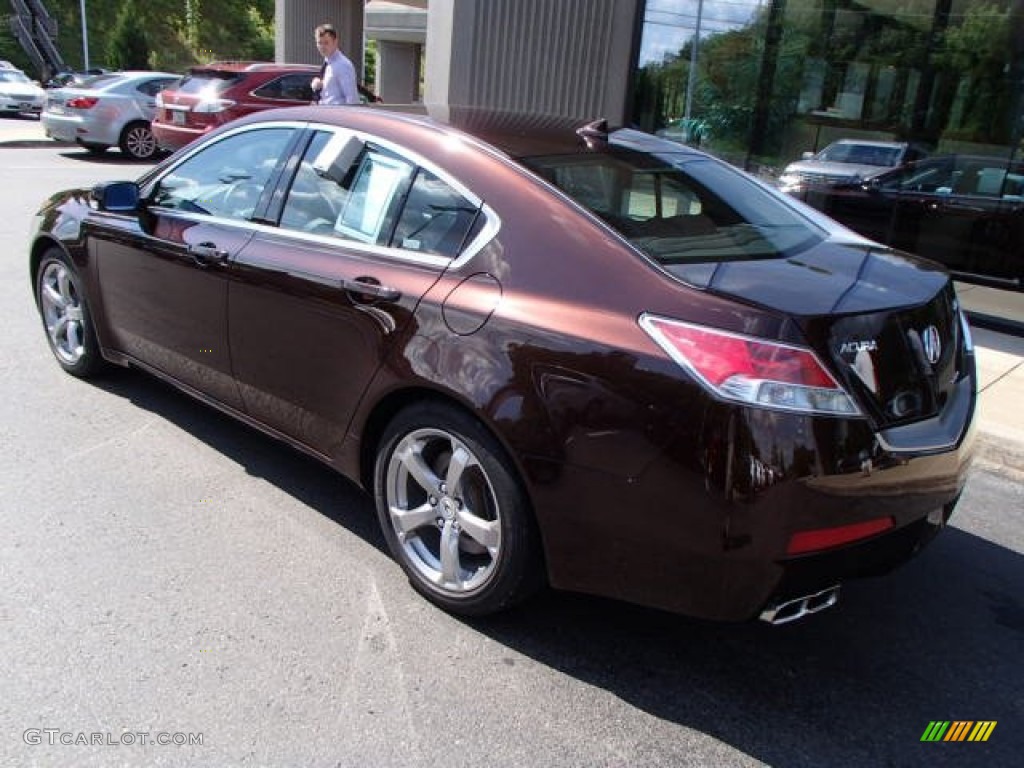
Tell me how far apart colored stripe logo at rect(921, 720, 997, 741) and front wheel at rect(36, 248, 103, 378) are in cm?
427

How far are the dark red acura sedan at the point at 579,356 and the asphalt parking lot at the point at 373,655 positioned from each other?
311 millimetres

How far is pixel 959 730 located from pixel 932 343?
3.78ft

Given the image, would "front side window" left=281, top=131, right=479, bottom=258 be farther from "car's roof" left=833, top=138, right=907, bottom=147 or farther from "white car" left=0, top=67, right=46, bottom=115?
"white car" left=0, top=67, right=46, bottom=115

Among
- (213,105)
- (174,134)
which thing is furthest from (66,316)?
(174,134)

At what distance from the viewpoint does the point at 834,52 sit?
9.12 meters

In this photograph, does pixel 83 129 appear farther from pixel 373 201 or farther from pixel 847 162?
pixel 373 201

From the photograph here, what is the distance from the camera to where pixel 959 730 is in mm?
2652

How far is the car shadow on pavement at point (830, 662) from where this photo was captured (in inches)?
102

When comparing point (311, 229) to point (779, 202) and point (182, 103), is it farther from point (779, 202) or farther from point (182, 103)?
point (182, 103)

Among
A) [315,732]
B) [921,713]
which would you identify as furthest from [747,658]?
[315,732]

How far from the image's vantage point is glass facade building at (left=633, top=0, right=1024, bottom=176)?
823cm

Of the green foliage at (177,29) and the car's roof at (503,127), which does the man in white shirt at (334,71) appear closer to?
the car's roof at (503,127)

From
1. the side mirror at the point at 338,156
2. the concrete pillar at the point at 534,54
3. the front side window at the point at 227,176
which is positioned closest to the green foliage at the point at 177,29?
the concrete pillar at the point at 534,54

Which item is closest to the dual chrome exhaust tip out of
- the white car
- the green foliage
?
the white car
